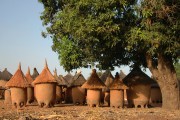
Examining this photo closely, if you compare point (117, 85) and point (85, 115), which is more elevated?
point (117, 85)

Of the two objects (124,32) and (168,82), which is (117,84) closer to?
(168,82)

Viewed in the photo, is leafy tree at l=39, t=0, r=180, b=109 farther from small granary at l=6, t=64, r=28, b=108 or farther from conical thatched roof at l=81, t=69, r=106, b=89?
small granary at l=6, t=64, r=28, b=108

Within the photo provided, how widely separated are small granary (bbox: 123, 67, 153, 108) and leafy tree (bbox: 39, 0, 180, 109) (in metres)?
1.50

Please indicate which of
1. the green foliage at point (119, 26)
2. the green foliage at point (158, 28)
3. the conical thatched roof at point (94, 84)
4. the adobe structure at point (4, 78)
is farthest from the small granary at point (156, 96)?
the adobe structure at point (4, 78)

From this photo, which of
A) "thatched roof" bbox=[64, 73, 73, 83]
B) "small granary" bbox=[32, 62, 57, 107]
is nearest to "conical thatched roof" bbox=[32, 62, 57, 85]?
"small granary" bbox=[32, 62, 57, 107]

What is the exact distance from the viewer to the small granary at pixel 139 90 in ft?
68.6

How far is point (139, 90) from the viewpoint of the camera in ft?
69.1

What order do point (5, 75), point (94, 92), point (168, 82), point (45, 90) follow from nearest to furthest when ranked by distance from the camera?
point (168, 82), point (45, 90), point (94, 92), point (5, 75)

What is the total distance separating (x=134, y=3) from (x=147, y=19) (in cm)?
107

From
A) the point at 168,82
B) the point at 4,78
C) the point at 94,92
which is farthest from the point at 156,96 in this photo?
the point at 4,78

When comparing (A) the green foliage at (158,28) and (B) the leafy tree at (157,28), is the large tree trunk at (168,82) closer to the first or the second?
(B) the leafy tree at (157,28)

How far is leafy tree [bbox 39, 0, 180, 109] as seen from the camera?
16.2 metres

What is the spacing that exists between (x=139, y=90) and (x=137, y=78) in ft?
2.57

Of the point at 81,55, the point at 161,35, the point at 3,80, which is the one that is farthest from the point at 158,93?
the point at 3,80
